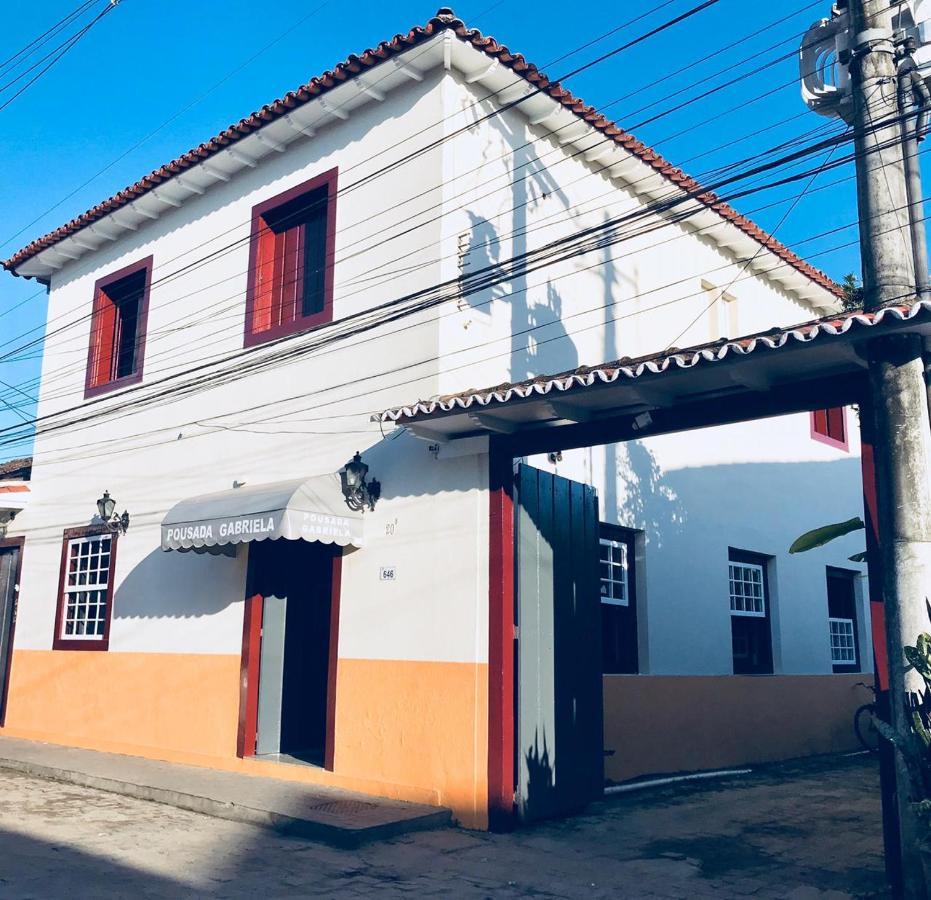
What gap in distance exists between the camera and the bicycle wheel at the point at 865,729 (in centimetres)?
1307

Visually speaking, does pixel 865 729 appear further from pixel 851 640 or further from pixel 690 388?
pixel 690 388

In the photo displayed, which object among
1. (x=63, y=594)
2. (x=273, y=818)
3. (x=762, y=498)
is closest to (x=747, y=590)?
(x=762, y=498)

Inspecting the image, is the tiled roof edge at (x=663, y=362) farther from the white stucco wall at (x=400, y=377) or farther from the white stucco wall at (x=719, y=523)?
the white stucco wall at (x=719, y=523)

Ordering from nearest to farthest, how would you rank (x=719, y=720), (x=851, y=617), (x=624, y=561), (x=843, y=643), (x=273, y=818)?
(x=273, y=818), (x=624, y=561), (x=719, y=720), (x=843, y=643), (x=851, y=617)

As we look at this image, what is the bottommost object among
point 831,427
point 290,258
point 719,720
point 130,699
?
point 719,720

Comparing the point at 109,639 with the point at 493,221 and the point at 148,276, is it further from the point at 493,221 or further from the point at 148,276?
the point at 493,221

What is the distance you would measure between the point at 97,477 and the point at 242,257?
3692 mm

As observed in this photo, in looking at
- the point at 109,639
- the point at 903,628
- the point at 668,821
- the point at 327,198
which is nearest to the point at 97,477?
the point at 109,639

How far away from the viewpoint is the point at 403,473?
8797 mm

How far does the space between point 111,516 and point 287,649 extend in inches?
122

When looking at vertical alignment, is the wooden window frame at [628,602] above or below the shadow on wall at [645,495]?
below

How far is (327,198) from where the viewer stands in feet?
34.4

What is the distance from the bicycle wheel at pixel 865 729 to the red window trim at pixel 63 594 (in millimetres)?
9646

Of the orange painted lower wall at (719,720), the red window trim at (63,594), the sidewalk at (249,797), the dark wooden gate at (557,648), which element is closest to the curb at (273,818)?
the sidewalk at (249,797)
